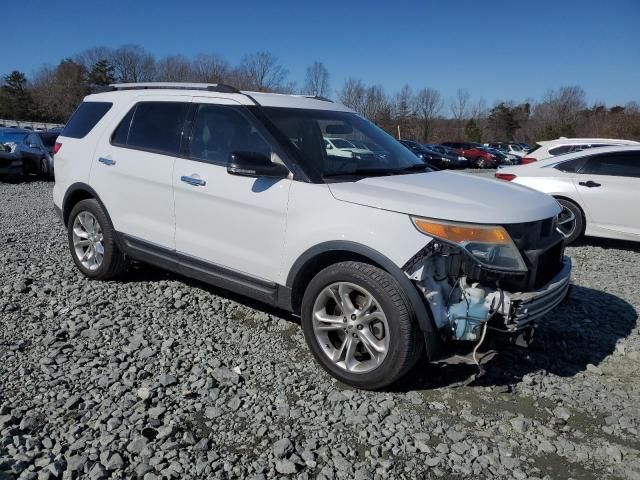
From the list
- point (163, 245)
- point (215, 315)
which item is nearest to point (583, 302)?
point (215, 315)

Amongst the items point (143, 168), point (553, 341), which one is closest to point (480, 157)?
point (553, 341)

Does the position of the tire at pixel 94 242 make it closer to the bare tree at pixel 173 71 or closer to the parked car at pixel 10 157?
the parked car at pixel 10 157

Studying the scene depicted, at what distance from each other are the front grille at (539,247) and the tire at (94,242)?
361 cm

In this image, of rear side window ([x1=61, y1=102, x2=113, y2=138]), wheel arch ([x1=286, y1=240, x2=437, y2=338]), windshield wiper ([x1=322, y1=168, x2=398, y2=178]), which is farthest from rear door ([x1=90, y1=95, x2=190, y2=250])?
windshield wiper ([x1=322, y1=168, x2=398, y2=178])

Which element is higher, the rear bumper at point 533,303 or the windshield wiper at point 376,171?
the windshield wiper at point 376,171

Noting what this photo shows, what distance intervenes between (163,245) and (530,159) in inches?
337

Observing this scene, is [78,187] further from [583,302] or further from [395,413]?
[583,302]

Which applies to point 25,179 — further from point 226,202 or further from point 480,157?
point 480,157

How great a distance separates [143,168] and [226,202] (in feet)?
3.54

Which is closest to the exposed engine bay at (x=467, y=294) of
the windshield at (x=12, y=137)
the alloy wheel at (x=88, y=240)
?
the alloy wheel at (x=88, y=240)

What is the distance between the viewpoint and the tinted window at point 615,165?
7.71 m

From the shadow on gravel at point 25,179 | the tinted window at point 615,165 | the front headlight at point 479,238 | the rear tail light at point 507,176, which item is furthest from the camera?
the shadow on gravel at point 25,179

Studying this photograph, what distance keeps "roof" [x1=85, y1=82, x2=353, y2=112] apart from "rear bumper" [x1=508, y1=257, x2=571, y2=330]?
2.31 m

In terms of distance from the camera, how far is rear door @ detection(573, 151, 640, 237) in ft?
24.6
